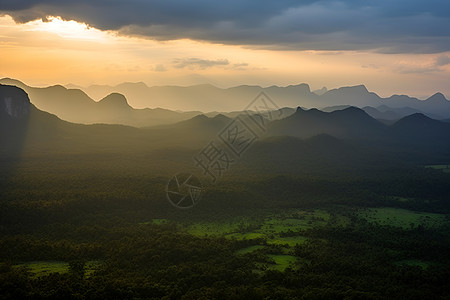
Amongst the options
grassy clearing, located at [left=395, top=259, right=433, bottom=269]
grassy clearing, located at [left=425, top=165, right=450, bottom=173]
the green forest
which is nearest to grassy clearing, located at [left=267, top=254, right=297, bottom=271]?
the green forest

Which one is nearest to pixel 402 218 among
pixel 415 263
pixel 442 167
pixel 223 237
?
pixel 415 263

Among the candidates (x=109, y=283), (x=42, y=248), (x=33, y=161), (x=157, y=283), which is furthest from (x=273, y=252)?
(x=33, y=161)

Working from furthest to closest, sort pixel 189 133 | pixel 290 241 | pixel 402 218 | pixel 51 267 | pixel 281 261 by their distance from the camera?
pixel 189 133 < pixel 402 218 < pixel 290 241 < pixel 281 261 < pixel 51 267

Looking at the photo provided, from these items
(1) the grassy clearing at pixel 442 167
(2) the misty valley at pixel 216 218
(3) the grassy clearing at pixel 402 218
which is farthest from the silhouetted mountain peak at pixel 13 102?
(1) the grassy clearing at pixel 442 167

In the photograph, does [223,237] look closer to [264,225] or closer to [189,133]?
[264,225]

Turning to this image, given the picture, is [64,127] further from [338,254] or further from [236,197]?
[338,254]
